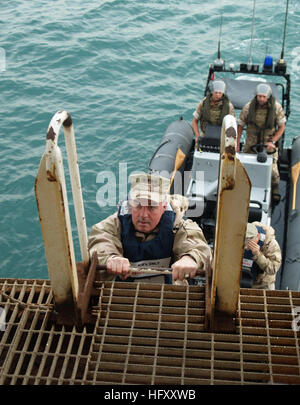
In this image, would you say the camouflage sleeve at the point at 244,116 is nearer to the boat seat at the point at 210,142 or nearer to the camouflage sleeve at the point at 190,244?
the boat seat at the point at 210,142

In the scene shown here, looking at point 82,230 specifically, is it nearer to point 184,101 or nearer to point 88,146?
point 88,146

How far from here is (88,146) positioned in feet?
37.7

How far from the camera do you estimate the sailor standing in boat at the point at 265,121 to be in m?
7.71

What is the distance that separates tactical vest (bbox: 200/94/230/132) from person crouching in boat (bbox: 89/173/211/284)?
4.96m

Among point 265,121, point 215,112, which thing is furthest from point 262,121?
point 215,112

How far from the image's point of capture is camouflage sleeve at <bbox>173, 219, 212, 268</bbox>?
310 cm

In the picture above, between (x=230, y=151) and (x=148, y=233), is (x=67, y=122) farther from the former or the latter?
(x=148, y=233)

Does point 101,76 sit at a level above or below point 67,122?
below

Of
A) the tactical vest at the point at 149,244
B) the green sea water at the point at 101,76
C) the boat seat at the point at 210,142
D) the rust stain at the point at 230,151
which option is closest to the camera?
the rust stain at the point at 230,151

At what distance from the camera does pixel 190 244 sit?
3.22 metres

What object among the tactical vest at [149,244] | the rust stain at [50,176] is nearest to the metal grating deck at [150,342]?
the tactical vest at [149,244]

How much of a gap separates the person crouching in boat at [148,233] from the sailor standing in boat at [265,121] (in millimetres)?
4712

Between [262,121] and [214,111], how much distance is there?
0.81 m

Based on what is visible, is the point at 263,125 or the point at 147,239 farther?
the point at 263,125
